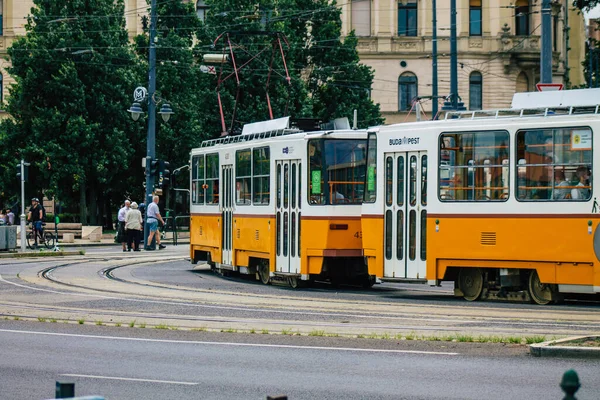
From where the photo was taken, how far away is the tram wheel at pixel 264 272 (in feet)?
79.4

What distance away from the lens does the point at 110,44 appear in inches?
2293

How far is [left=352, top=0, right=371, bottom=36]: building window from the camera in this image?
231ft

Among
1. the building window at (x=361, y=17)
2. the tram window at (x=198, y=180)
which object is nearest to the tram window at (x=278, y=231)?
the tram window at (x=198, y=180)

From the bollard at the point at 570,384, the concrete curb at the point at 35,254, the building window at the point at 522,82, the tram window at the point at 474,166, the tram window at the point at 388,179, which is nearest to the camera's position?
the bollard at the point at 570,384

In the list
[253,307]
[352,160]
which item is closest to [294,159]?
[352,160]

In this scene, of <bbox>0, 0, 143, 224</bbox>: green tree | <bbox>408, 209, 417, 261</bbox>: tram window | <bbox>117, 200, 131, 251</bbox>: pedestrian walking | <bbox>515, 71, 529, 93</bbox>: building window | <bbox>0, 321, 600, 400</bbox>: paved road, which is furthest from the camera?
<bbox>515, 71, 529, 93</bbox>: building window

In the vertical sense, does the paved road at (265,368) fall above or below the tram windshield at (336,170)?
below

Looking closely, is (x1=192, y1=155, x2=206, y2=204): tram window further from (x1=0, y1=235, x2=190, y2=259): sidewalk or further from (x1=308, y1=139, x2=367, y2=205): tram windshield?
(x1=0, y1=235, x2=190, y2=259): sidewalk

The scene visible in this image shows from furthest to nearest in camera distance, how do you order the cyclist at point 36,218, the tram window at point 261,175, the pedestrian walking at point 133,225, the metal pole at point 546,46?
the cyclist at point 36,218, the pedestrian walking at point 133,225, the tram window at point 261,175, the metal pole at point 546,46

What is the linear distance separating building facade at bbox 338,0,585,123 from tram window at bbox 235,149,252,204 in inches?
1764

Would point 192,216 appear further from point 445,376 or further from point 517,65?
point 517,65

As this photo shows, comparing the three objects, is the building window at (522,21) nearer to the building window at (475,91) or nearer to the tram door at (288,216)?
the building window at (475,91)

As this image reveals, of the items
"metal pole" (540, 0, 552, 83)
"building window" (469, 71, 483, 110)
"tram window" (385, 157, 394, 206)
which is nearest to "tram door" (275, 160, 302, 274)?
"tram window" (385, 157, 394, 206)

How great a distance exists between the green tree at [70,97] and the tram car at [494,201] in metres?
38.5
